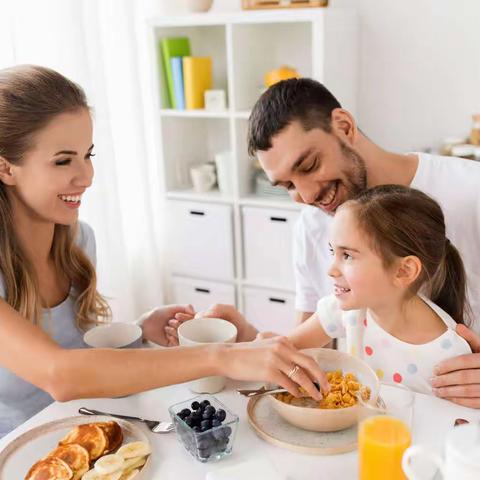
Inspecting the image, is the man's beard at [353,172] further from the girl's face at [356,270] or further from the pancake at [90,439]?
the pancake at [90,439]

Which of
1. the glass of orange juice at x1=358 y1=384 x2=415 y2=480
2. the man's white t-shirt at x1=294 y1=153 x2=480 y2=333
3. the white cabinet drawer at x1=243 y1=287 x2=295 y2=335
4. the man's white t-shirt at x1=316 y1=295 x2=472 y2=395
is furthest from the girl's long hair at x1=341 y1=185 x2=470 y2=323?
the white cabinet drawer at x1=243 y1=287 x2=295 y2=335

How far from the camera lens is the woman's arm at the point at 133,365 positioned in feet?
3.87

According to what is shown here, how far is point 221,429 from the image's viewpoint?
42.0 inches

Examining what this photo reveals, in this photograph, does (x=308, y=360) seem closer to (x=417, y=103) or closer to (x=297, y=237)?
(x=297, y=237)

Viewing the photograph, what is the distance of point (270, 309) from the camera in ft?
10.4

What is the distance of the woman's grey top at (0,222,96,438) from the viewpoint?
59.1 inches

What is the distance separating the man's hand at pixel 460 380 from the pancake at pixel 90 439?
2.05ft

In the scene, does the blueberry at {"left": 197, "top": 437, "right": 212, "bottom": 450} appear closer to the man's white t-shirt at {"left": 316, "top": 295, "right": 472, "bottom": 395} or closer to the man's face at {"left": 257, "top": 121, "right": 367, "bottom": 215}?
the man's white t-shirt at {"left": 316, "top": 295, "right": 472, "bottom": 395}

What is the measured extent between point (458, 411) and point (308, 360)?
0.30 m

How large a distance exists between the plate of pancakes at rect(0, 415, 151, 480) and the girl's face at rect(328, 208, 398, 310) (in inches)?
21.0

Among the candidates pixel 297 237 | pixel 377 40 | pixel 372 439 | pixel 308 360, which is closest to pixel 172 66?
pixel 377 40

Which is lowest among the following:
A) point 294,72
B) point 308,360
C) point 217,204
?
point 217,204

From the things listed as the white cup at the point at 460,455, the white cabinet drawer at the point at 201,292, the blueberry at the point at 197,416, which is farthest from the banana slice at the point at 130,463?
the white cabinet drawer at the point at 201,292

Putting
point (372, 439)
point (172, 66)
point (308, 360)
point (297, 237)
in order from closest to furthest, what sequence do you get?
point (372, 439) < point (308, 360) < point (297, 237) < point (172, 66)
